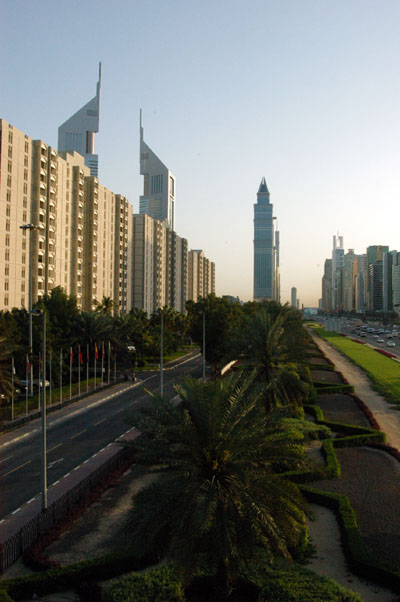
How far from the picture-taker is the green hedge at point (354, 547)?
13758 millimetres

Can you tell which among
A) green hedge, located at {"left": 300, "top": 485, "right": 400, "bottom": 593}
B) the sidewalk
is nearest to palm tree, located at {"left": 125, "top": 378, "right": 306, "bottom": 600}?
green hedge, located at {"left": 300, "top": 485, "right": 400, "bottom": 593}

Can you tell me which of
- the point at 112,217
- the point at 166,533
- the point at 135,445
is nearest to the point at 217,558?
the point at 166,533

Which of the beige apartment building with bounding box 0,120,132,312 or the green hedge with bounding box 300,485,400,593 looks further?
the beige apartment building with bounding box 0,120,132,312

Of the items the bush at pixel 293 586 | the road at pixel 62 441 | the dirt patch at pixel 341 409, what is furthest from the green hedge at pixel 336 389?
the bush at pixel 293 586

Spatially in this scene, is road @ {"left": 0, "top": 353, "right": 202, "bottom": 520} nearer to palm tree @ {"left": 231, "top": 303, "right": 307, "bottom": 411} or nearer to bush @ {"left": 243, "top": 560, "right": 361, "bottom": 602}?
palm tree @ {"left": 231, "top": 303, "right": 307, "bottom": 411}

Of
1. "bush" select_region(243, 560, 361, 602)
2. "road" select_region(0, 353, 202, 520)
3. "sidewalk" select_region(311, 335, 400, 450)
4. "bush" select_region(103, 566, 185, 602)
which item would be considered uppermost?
"bush" select_region(243, 560, 361, 602)

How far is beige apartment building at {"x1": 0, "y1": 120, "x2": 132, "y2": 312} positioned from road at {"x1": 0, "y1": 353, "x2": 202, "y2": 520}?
14.8 meters

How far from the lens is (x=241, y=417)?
1266 cm

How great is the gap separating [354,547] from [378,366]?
54258mm

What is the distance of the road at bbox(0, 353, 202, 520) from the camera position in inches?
911

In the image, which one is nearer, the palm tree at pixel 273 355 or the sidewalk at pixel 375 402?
the palm tree at pixel 273 355

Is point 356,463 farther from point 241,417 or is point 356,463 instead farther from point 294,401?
point 241,417

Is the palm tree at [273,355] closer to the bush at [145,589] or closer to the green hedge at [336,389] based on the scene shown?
the bush at [145,589]

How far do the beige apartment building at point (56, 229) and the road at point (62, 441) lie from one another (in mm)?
14801
